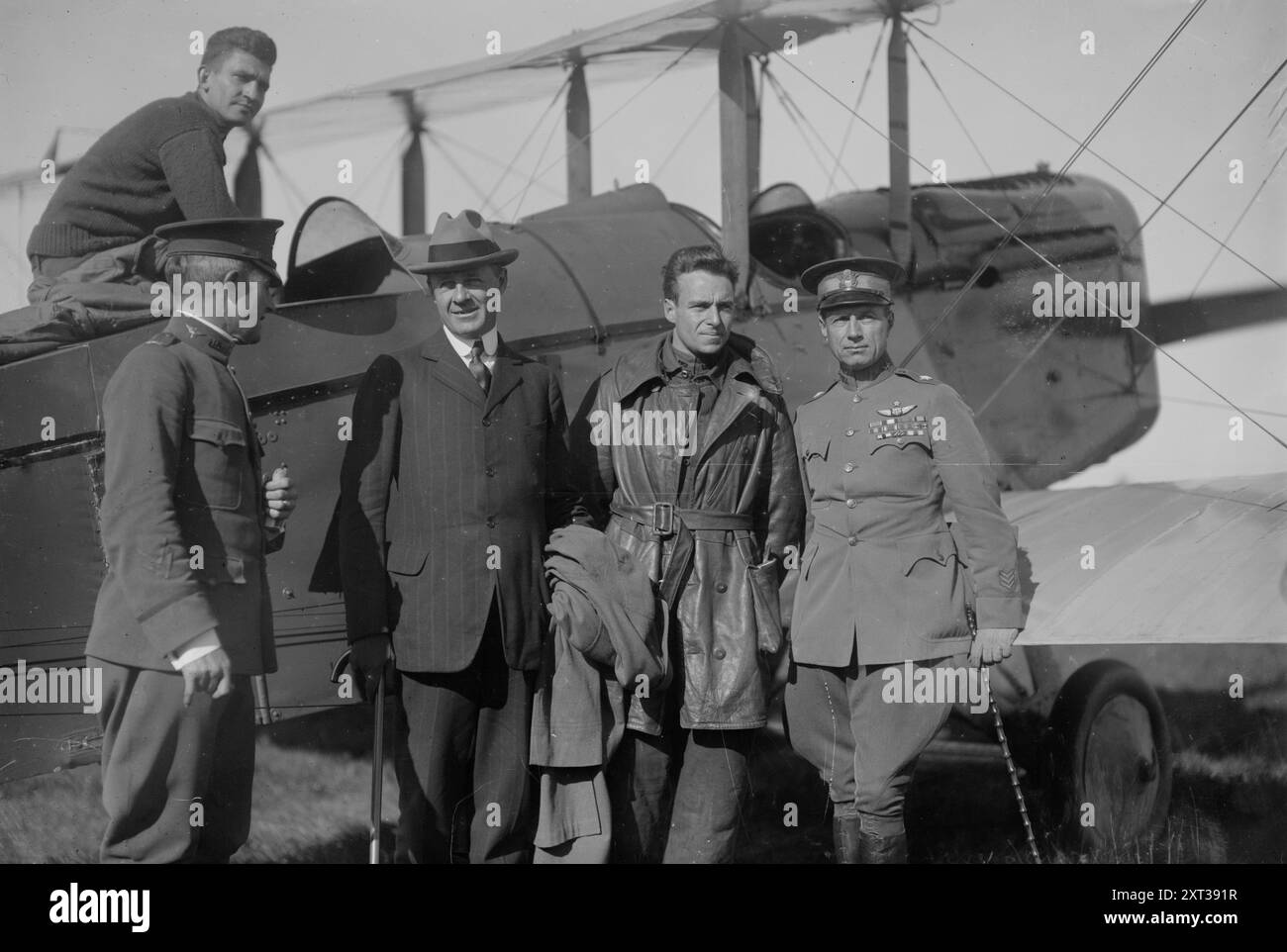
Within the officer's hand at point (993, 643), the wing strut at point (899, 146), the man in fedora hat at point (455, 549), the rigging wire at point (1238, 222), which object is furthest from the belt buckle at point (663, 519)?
the rigging wire at point (1238, 222)

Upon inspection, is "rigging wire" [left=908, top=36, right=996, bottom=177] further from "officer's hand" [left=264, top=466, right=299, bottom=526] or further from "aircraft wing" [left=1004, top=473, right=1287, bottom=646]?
"officer's hand" [left=264, top=466, right=299, bottom=526]

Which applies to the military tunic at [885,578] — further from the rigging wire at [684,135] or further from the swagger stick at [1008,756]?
the rigging wire at [684,135]

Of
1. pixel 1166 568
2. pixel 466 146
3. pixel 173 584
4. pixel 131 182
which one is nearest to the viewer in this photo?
pixel 173 584

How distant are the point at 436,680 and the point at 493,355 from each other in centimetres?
99

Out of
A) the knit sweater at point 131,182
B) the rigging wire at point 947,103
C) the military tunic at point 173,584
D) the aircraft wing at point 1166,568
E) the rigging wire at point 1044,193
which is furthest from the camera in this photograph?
the rigging wire at point 947,103

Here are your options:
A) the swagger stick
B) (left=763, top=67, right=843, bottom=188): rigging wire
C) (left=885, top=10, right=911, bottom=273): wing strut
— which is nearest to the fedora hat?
(left=763, top=67, right=843, bottom=188): rigging wire

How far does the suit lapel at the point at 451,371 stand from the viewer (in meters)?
3.93

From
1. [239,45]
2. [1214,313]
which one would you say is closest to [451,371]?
[239,45]

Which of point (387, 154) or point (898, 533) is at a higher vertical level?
point (387, 154)

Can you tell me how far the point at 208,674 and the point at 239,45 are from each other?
1.99 meters

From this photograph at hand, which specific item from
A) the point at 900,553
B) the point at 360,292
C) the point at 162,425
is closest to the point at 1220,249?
the point at 900,553

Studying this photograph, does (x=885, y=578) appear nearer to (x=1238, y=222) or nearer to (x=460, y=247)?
(x=460, y=247)

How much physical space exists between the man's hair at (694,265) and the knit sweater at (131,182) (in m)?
1.35

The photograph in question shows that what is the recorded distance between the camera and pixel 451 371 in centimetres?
393
